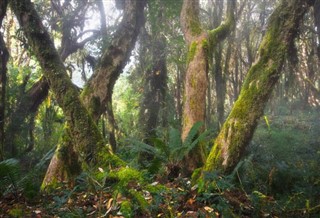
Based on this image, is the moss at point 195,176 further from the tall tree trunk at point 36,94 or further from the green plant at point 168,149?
the tall tree trunk at point 36,94

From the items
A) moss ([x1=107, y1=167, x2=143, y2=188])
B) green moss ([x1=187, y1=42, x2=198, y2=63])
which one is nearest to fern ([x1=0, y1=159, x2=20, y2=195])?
moss ([x1=107, y1=167, x2=143, y2=188])

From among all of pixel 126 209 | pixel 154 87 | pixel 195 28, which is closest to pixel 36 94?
pixel 154 87

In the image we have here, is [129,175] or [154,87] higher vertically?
[154,87]

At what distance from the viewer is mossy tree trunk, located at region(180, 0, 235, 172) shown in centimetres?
657

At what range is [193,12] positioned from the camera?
25.5 feet

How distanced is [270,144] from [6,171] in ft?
32.2

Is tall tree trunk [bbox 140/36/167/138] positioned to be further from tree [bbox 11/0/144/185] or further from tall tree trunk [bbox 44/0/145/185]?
tree [bbox 11/0/144/185]

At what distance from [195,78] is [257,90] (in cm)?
147

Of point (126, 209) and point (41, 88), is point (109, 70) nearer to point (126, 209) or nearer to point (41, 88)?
point (126, 209)

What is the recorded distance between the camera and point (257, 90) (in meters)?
5.86

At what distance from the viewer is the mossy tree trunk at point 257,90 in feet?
18.6

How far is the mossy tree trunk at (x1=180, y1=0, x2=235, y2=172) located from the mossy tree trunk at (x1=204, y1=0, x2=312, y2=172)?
28.3 inches

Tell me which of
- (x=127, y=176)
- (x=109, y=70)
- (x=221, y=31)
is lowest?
(x=127, y=176)

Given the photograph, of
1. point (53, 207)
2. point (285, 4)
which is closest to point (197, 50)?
point (285, 4)
